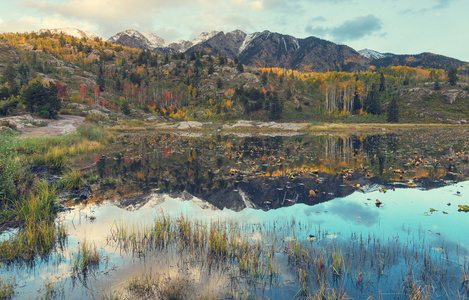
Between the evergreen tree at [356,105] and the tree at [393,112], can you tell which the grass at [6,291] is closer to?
the tree at [393,112]

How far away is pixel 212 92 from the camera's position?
6053 inches

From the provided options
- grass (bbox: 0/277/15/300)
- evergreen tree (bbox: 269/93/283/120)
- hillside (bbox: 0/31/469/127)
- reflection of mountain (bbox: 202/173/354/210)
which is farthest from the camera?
evergreen tree (bbox: 269/93/283/120)

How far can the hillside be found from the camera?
10869cm

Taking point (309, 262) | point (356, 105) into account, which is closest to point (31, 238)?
point (309, 262)

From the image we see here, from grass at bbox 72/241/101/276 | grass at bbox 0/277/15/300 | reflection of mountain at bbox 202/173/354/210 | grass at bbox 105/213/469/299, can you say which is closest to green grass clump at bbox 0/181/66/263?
grass at bbox 72/241/101/276

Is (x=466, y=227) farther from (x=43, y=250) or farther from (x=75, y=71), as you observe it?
(x=75, y=71)

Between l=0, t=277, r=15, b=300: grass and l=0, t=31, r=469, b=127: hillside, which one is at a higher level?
l=0, t=31, r=469, b=127: hillside

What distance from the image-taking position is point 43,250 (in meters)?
7.36

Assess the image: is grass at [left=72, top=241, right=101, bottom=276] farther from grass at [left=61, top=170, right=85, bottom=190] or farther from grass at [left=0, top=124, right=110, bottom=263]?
grass at [left=61, top=170, right=85, bottom=190]

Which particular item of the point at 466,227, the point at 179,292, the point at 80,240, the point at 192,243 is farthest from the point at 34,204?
the point at 466,227

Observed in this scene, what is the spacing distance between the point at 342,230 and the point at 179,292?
6144 mm

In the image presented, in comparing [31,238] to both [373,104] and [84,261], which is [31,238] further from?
[373,104]

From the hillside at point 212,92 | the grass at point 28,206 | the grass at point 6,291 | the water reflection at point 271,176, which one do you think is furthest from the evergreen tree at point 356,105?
the grass at point 6,291

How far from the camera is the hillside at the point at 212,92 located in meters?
109
